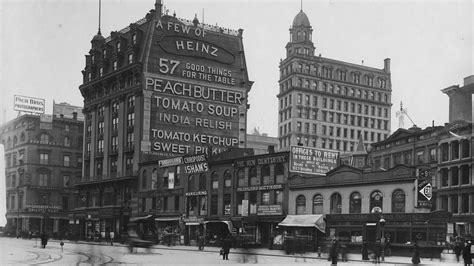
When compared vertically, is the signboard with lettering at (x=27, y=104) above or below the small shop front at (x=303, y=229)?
above

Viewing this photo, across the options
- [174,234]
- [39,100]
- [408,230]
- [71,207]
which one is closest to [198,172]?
[174,234]

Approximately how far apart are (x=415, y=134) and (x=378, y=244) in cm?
4404

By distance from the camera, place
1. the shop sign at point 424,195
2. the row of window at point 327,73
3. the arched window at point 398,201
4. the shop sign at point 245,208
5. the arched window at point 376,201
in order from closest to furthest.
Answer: the shop sign at point 424,195, the arched window at point 398,201, the arched window at point 376,201, the shop sign at point 245,208, the row of window at point 327,73

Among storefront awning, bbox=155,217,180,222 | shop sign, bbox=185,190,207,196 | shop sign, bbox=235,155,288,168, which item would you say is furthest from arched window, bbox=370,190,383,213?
storefront awning, bbox=155,217,180,222

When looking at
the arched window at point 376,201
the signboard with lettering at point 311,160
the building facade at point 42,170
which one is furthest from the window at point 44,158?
the arched window at point 376,201

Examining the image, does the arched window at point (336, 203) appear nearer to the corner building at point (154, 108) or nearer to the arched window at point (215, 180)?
the arched window at point (215, 180)

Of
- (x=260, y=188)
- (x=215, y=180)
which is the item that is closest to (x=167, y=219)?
(x=215, y=180)

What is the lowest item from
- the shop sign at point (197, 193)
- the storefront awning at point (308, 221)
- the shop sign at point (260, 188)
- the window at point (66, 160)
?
the storefront awning at point (308, 221)

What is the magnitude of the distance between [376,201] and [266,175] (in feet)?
42.9

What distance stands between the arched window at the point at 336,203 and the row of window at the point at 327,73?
270 feet

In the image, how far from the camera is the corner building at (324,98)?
136 m

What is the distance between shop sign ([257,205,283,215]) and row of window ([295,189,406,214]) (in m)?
1.96

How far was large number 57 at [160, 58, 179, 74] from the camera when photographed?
82188 millimetres

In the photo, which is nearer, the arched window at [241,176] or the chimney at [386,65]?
the arched window at [241,176]
